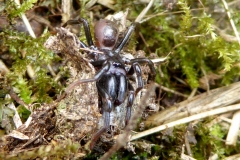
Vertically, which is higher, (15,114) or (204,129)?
(15,114)

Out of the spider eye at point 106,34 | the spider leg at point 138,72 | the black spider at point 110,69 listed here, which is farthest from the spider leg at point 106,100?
the spider eye at point 106,34

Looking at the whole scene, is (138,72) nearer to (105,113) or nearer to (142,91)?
(142,91)

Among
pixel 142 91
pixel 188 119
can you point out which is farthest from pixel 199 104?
pixel 142 91

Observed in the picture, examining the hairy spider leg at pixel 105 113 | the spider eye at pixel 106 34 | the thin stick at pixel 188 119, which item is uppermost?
the spider eye at pixel 106 34

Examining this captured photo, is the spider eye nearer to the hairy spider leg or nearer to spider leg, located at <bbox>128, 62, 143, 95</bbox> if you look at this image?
spider leg, located at <bbox>128, 62, 143, 95</bbox>

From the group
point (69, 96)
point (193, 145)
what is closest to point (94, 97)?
point (69, 96)

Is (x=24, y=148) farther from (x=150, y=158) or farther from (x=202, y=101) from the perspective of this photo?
(x=202, y=101)

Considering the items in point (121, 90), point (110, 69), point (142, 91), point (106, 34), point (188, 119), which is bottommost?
point (188, 119)

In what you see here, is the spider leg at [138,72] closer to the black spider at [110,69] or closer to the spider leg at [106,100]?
the black spider at [110,69]
